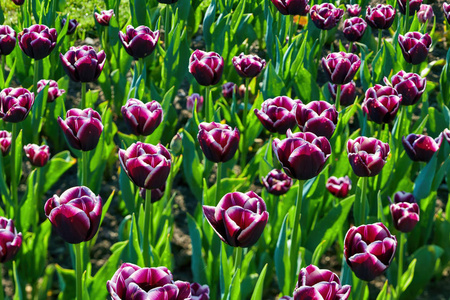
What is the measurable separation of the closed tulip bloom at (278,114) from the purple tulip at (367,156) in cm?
23

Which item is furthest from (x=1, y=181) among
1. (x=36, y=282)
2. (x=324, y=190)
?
(x=324, y=190)

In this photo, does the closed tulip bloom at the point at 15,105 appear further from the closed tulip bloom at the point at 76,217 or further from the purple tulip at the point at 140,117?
the closed tulip bloom at the point at 76,217

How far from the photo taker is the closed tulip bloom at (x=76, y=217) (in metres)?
1.26

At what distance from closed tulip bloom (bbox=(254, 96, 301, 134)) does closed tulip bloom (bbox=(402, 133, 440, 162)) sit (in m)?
0.44

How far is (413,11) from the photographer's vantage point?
332 cm

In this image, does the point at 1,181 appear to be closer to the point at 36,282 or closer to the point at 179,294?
the point at 36,282

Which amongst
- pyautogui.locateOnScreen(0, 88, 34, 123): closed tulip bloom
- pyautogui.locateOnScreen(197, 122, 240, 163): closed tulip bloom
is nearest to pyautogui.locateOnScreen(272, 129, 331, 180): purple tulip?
pyautogui.locateOnScreen(197, 122, 240, 163): closed tulip bloom

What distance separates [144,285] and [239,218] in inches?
10.6

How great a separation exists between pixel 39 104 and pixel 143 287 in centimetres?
167

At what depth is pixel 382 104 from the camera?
6.64ft

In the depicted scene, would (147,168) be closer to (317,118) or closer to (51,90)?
(317,118)

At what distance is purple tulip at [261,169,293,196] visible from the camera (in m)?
2.00

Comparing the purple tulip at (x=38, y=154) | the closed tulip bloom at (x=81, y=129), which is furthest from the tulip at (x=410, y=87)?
the purple tulip at (x=38, y=154)

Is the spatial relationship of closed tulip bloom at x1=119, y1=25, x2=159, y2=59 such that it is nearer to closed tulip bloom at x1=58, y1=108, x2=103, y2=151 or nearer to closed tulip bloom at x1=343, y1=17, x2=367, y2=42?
closed tulip bloom at x1=58, y1=108, x2=103, y2=151
